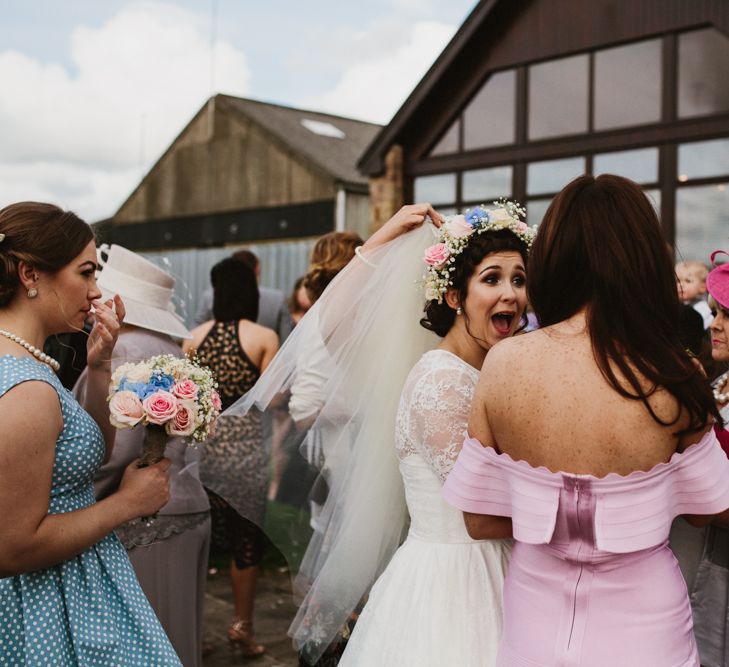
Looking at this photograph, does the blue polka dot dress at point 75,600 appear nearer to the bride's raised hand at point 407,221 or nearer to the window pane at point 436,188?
the bride's raised hand at point 407,221

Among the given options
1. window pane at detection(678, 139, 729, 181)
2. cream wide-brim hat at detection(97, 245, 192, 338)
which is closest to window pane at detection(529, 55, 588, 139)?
window pane at detection(678, 139, 729, 181)

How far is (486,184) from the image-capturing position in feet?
40.3

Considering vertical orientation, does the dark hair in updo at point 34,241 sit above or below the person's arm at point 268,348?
above

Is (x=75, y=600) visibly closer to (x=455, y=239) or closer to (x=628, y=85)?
(x=455, y=239)

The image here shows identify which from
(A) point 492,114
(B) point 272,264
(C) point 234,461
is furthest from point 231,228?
(C) point 234,461

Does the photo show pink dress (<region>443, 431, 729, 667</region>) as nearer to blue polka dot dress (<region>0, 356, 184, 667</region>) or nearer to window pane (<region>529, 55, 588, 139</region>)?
blue polka dot dress (<region>0, 356, 184, 667</region>)

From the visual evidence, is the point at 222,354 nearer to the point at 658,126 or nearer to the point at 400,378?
the point at 400,378

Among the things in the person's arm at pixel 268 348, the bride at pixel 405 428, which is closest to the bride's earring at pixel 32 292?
the bride at pixel 405 428

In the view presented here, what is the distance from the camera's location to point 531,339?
202 centimetres

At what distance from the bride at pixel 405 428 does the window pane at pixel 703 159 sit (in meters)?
7.93

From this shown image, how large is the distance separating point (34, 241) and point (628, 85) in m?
9.86

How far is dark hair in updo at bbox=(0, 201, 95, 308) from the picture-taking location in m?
2.19

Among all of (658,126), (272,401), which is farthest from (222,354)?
(658,126)

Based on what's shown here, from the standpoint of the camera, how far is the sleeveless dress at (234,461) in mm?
3670
